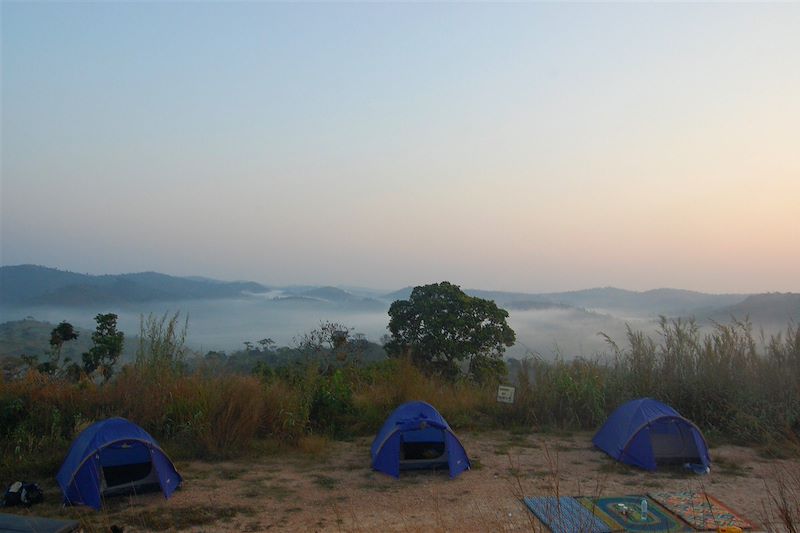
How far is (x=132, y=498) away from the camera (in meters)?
6.13

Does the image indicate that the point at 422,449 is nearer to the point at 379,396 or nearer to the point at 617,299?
the point at 379,396

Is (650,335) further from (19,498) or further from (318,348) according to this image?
(19,498)

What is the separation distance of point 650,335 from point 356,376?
571 cm

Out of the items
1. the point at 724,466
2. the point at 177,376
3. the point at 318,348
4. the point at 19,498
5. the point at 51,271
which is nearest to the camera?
the point at 19,498

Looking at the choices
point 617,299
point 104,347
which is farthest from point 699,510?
point 617,299

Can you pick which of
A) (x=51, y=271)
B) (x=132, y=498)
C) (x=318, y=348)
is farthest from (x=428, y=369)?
(x=51, y=271)

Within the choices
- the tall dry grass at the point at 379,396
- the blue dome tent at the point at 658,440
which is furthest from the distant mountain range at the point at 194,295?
the blue dome tent at the point at 658,440

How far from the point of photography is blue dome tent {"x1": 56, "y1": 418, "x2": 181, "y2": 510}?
596 cm

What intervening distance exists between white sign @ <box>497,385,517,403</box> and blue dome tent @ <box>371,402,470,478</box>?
247 cm

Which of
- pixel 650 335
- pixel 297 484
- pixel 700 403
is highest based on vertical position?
pixel 650 335

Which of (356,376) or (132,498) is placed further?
(356,376)

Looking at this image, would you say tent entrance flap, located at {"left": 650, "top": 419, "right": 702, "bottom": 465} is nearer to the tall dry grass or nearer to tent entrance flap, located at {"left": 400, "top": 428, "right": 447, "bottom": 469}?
the tall dry grass

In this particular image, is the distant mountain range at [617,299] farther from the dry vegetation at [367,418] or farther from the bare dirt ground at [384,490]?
the bare dirt ground at [384,490]

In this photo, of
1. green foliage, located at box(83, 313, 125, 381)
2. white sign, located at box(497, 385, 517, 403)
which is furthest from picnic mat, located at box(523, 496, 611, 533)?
green foliage, located at box(83, 313, 125, 381)
